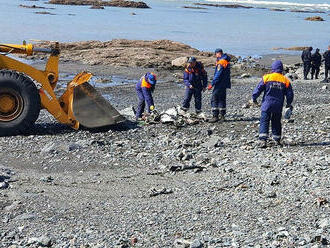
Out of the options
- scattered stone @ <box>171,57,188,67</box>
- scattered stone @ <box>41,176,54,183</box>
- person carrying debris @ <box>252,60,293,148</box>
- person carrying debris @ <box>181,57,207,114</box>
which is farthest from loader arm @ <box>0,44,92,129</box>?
scattered stone @ <box>171,57,188,67</box>

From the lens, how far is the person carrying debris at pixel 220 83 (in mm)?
14008

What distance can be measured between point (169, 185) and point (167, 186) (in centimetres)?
6

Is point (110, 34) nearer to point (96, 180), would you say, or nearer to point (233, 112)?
point (233, 112)

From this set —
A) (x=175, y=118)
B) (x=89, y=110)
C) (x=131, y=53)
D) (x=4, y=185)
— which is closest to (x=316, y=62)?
(x=131, y=53)

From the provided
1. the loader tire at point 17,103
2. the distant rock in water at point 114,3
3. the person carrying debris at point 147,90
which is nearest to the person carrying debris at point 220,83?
the person carrying debris at point 147,90

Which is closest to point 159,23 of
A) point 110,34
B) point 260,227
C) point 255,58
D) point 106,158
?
point 110,34

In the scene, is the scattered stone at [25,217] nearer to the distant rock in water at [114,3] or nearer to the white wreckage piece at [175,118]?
the white wreckage piece at [175,118]

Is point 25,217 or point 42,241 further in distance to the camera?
point 25,217

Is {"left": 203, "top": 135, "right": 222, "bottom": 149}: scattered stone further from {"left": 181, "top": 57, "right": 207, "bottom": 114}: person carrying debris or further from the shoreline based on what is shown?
the shoreline

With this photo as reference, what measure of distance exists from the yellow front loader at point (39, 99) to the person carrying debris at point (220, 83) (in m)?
2.22

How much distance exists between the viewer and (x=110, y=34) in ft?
157

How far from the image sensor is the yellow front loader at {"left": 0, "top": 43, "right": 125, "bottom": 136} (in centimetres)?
1280

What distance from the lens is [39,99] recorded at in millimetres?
12898

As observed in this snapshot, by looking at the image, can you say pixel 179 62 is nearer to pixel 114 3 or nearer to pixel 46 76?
pixel 46 76
